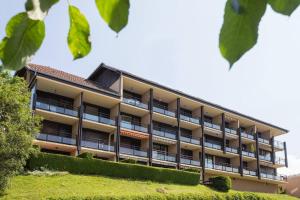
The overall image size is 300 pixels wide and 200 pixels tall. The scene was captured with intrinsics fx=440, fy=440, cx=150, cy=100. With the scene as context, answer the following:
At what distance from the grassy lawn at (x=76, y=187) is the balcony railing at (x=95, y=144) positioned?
5.23m

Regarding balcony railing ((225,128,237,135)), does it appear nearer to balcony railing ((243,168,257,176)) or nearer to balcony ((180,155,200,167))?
balcony railing ((243,168,257,176))

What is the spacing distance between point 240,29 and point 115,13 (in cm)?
23

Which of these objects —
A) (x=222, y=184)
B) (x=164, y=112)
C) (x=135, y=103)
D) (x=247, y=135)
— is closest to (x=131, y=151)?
(x=135, y=103)

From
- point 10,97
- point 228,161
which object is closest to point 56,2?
point 10,97

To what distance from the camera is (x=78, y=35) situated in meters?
0.94

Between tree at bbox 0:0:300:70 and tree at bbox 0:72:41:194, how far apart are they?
75.2 feet

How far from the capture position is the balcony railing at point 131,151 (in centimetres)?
3738

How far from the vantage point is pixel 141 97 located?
4234cm

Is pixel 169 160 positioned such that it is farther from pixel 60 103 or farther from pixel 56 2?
pixel 56 2

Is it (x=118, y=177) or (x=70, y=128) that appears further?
(x=70, y=128)

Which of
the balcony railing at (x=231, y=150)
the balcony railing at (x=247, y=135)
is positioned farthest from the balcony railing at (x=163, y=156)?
A: the balcony railing at (x=247, y=135)

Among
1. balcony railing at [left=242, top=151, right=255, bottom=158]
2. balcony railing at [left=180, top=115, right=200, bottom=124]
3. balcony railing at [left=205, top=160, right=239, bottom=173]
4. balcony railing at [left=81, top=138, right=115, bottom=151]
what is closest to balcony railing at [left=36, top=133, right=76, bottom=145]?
balcony railing at [left=81, top=138, right=115, bottom=151]

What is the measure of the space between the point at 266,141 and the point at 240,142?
608 centimetres

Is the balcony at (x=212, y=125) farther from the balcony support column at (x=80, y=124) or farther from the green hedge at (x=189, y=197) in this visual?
the balcony support column at (x=80, y=124)
